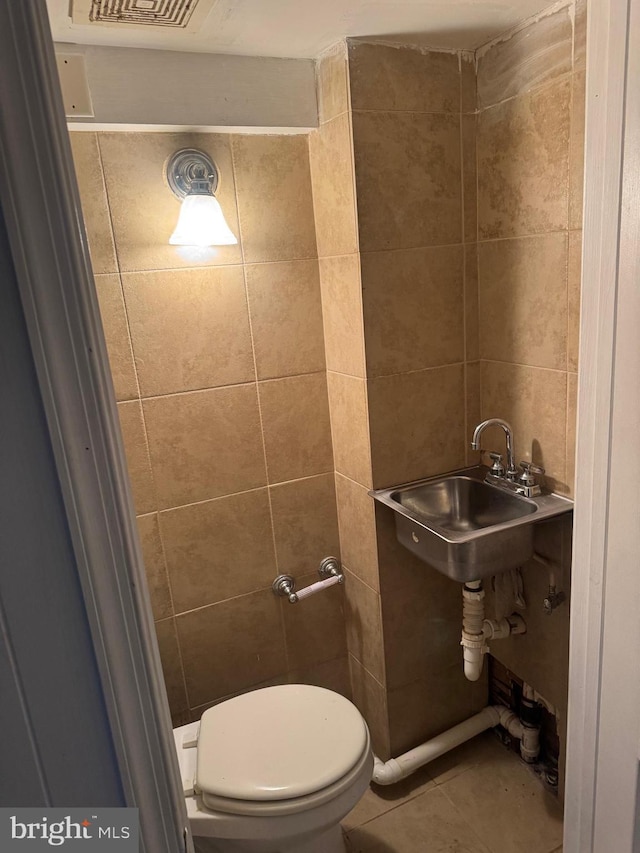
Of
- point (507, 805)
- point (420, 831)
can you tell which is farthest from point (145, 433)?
point (507, 805)

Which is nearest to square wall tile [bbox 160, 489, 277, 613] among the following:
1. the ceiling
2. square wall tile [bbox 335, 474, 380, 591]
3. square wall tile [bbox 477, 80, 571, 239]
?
square wall tile [bbox 335, 474, 380, 591]

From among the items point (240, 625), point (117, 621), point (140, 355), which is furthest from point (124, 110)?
point (240, 625)

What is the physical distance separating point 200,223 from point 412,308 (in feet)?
2.05

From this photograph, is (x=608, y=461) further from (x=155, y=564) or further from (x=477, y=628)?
(x=155, y=564)

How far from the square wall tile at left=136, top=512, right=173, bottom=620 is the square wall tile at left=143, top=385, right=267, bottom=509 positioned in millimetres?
65

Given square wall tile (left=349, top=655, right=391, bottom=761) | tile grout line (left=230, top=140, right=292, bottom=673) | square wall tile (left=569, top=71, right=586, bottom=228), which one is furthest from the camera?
square wall tile (left=349, top=655, right=391, bottom=761)

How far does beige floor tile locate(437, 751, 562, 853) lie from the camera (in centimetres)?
166

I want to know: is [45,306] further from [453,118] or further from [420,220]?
[453,118]

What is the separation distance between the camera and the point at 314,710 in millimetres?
1521

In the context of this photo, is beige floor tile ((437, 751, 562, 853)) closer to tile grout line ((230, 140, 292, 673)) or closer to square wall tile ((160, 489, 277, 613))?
tile grout line ((230, 140, 292, 673))

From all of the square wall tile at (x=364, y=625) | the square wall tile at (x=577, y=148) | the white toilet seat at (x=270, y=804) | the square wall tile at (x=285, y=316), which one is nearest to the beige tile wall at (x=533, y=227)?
the square wall tile at (x=577, y=148)

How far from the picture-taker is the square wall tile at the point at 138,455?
1600 mm

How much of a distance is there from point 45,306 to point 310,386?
135cm

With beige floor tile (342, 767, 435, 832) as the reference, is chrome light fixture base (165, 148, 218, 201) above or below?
above
